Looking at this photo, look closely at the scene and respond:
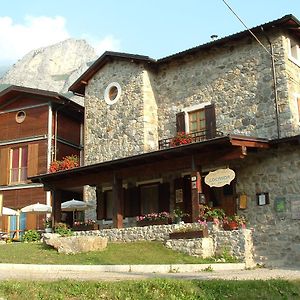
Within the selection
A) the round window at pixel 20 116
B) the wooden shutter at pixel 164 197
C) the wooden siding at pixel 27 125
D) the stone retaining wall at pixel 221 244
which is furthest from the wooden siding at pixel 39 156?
the stone retaining wall at pixel 221 244

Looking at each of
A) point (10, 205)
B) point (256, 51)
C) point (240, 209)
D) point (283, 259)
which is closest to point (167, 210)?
point (240, 209)

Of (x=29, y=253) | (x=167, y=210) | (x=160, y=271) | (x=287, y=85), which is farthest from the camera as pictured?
(x=167, y=210)

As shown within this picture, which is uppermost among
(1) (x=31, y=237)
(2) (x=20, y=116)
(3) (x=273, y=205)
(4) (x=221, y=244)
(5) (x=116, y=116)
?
(2) (x=20, y=116)

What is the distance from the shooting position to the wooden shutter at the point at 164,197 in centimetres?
1891

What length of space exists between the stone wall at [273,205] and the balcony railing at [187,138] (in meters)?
2.45

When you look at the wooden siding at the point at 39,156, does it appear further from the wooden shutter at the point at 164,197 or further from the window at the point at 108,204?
the wooden shutter at the point at 164,197

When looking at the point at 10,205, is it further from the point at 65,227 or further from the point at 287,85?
the point at 287,85

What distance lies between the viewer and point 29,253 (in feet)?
46.3

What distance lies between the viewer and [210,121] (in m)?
18.8

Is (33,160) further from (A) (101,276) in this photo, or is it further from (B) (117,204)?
(A) (101,276)

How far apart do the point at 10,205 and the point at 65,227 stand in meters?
6.91

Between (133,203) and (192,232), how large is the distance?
555 centimetres

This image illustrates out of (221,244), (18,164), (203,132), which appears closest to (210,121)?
(203,132)

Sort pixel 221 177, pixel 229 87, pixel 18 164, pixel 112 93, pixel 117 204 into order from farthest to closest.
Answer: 1. pixel 18 164
2. pixel 112 93
3. pixel 229 87
4. pixel 117 204
5. pixel 221 177
